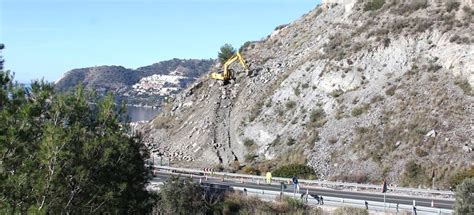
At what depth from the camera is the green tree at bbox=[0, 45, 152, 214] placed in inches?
574

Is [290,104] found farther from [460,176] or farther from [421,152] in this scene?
[460,176]

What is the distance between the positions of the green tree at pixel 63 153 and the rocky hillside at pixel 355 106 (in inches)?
787

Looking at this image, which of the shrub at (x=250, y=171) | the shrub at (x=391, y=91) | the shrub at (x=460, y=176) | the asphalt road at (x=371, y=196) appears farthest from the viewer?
the shrub at (x=391, y=91)

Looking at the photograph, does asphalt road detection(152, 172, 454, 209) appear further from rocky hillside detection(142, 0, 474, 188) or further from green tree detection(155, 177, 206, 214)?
green tree detection(155, 177, 206, 214)

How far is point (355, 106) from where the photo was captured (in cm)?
4375

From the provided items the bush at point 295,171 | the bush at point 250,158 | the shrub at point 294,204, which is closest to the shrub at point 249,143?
the bush at point 250,158

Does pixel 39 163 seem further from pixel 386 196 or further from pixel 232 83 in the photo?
pixel 232 83

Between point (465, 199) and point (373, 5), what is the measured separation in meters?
35.2

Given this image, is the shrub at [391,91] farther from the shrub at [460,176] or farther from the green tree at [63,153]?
the green tree at [63,153]

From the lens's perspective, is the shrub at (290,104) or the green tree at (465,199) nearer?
the green tree at (465,199)

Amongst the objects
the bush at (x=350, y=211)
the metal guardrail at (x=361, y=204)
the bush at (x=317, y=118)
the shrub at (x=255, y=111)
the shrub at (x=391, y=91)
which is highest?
the shrub at (x=391, y=91)

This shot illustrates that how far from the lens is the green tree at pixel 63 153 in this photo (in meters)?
14.6

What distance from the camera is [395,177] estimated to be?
35281 mm

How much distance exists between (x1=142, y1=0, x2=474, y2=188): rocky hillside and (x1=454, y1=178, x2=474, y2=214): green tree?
30.2ft
